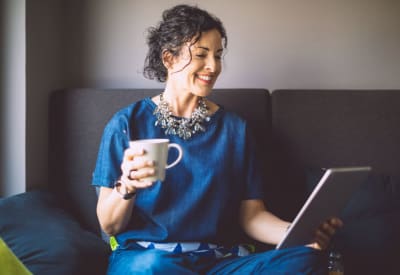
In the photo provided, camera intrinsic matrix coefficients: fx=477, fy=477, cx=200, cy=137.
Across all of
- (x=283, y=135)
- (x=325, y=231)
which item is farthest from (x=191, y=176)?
(x=283, y=135)

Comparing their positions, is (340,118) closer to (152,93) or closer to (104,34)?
(152,93)

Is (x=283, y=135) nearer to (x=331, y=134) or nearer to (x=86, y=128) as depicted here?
(x=331, y=134)

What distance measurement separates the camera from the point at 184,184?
140cm

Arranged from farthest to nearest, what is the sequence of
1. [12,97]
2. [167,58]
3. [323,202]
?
[12,97]
[167,58]
[323,202]

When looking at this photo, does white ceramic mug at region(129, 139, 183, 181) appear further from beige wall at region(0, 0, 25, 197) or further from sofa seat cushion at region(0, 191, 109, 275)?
beige wall at region(0, 0, 25, 197)

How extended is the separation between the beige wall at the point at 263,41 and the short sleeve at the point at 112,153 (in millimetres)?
650

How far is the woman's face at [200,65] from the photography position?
143 centimetres

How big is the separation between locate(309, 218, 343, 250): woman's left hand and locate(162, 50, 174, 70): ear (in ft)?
2.19

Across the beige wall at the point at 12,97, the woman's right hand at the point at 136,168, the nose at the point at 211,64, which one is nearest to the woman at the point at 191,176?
the nose at the point at 211,64

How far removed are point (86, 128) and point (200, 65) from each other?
58cm

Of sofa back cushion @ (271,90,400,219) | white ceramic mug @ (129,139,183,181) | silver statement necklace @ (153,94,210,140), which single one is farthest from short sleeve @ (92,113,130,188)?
sofa back cushion @ (271,90,400,219)

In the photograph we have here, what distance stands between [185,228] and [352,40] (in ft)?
3.85

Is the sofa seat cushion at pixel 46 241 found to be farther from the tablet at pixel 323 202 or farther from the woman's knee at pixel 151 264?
the tablet at pixel 323 202

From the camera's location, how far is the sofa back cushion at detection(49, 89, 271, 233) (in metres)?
1.77
